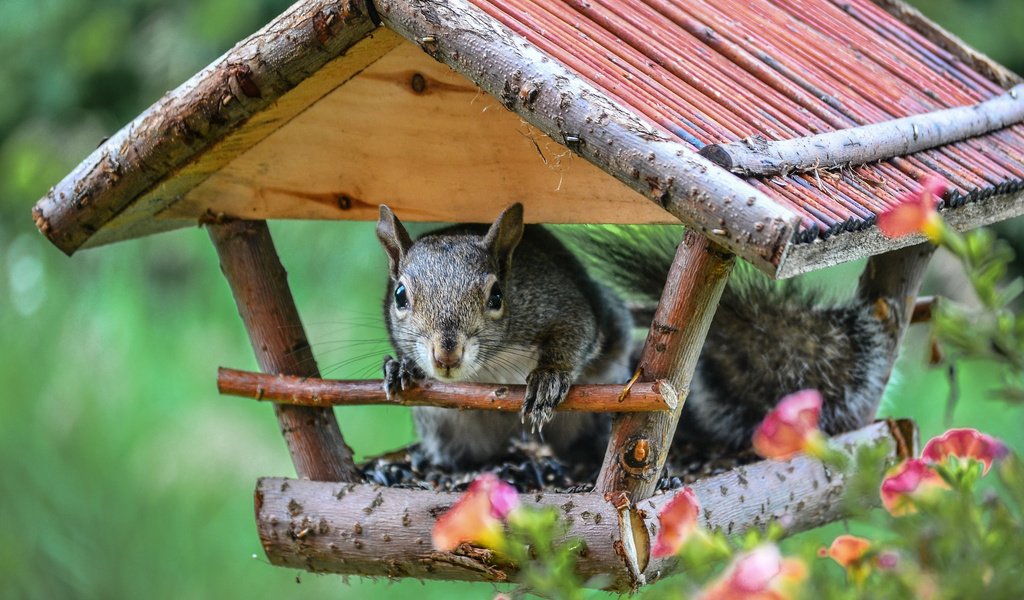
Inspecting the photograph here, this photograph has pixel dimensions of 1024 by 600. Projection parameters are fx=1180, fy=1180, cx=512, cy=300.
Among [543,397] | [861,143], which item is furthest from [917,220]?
[543,397]

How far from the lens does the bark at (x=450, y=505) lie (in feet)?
3.60

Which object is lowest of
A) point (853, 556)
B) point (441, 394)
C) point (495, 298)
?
point (853, 556)

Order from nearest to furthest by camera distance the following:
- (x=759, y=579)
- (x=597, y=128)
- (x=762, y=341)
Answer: (x=759, y=579), (x=597, y=128), (x=762, y=341)

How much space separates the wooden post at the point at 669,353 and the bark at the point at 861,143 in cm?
13

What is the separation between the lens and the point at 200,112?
121 cm

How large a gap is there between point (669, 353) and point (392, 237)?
0.41 m

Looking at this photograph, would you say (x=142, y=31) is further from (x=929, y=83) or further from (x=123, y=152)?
(x=929, y=83)

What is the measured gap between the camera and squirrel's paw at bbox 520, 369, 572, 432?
1.19 metres

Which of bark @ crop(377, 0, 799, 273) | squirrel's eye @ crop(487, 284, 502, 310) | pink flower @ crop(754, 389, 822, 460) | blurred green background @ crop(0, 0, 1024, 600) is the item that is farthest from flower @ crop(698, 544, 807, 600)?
blurred green background @ crop(0, 0, 1024, 600)

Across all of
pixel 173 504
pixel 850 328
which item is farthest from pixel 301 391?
pixel 173 504

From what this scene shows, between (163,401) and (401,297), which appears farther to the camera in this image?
(163,401)

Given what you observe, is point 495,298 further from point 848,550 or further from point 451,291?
point 848,550

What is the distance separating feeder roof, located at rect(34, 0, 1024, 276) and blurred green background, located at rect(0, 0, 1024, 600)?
0.79 meters

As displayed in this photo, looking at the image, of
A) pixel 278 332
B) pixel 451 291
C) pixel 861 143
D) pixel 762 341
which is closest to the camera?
pixel 861 143
